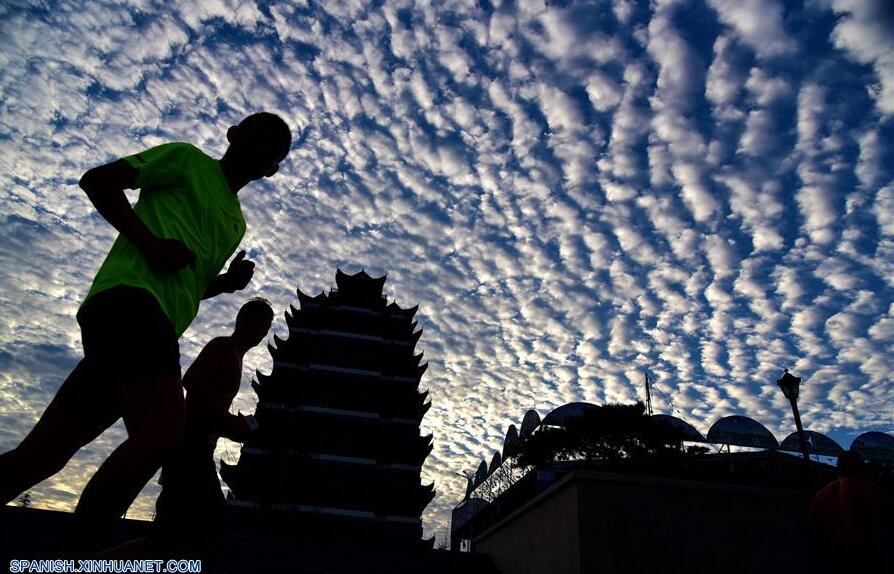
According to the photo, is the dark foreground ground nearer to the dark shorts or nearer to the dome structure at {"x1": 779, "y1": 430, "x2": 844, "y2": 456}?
the dark shorts

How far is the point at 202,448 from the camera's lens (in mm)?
2330

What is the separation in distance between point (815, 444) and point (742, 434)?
4.55 metres

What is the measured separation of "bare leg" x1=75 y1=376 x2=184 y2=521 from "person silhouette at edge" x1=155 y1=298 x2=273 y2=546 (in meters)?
0.82

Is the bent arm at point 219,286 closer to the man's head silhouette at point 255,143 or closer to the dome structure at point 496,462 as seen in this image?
the man's head silhouette at point 255,143

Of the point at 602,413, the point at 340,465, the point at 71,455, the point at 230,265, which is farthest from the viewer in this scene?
the point at 602,413

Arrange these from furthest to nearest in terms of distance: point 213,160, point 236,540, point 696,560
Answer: point 236,540
point 696,560
point 213,160

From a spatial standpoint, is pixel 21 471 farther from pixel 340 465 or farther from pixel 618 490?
pixel 340 465

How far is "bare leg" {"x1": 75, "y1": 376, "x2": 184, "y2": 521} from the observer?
1.30 metres

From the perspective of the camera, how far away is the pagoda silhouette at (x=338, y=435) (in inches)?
968

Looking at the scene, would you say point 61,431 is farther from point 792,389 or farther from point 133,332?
point 792,389

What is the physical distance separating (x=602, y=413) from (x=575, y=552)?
26134mm

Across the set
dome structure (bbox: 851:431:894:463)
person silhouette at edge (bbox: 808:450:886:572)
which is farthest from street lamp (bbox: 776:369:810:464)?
dome structure (bbox: 851:431:894:463)

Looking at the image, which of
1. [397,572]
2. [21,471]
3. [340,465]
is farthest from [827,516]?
[340,465]

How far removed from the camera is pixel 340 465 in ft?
85.7
